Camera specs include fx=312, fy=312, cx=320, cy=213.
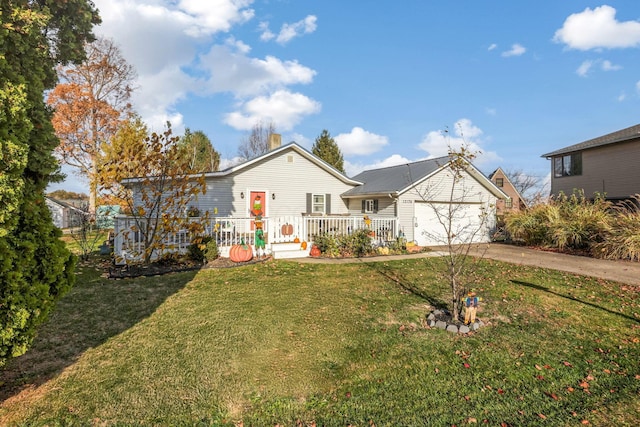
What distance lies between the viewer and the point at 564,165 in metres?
20.5

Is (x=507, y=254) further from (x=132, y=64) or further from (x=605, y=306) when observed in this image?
(x=132, y=64)

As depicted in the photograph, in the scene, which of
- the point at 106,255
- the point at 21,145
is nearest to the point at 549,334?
the point at 21,145

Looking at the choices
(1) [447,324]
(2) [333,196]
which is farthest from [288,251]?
(2) [333,196]

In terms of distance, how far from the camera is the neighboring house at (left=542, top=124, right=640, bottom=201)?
1617cm

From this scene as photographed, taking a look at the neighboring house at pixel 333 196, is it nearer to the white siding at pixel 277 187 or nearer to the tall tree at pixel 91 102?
the white siding at pixel 277 187

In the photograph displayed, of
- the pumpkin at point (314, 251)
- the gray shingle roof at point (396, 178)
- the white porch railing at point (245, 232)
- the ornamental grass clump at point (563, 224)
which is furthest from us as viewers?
the gray shingle roof at point (396, 178)

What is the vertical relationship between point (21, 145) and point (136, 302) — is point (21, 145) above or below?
above

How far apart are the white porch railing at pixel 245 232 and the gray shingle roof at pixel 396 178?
8.27ft

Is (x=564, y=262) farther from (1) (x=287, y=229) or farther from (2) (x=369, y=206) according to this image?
(1) (x=287, y=229)

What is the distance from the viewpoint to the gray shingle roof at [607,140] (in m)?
16.1

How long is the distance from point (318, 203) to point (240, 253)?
23.8ft

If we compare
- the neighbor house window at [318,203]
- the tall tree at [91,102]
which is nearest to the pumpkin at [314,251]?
the neighbor house window at [318,203]

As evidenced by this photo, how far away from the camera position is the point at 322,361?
3.80m

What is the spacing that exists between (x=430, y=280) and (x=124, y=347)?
632 cm
